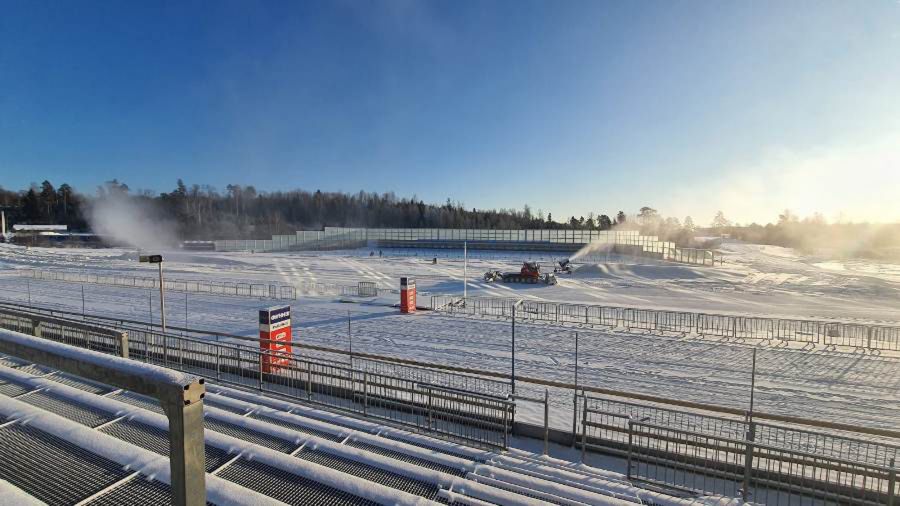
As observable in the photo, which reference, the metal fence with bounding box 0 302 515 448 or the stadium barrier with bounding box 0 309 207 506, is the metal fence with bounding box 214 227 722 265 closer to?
the metal fence with bounding box 0 302 515 448

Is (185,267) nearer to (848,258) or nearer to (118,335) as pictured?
(118,335)

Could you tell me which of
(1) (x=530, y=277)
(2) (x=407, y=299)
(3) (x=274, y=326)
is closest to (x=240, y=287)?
(2) (x=407, y=299)

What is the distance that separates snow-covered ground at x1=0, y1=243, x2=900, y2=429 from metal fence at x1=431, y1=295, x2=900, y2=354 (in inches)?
79.2

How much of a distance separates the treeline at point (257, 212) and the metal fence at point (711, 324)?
66776 mm

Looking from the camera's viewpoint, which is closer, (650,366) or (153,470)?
(153,470)

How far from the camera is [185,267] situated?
2078 inches

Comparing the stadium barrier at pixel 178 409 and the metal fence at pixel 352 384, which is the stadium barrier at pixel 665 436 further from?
the stadium barrier at pixel 178 409

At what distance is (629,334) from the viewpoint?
61.0 feet

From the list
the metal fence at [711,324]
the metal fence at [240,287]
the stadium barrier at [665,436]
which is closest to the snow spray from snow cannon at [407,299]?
the metal fence at [711,324]

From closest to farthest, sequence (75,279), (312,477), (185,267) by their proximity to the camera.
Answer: (312,477), (75,279), (185,267)

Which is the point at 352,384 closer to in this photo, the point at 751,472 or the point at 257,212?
the point at 751,472

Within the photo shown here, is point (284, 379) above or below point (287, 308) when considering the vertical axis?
below

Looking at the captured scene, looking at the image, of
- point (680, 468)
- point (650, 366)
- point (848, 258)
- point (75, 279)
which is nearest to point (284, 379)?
point (680, 468)

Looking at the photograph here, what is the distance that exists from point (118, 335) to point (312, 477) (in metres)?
6.75
